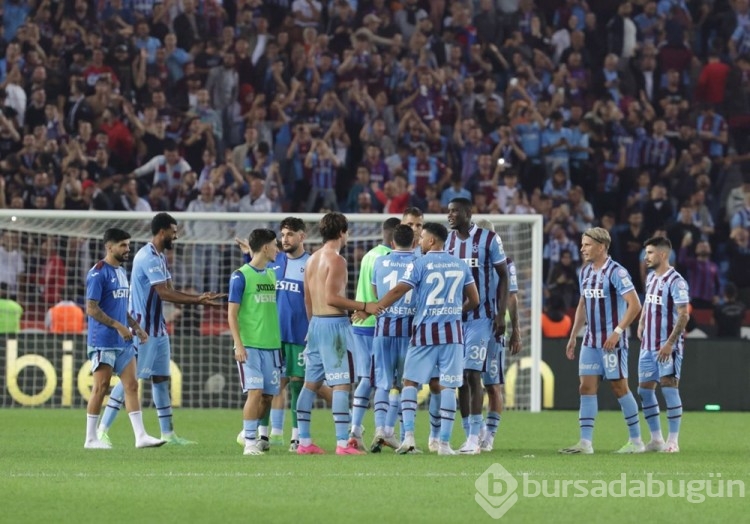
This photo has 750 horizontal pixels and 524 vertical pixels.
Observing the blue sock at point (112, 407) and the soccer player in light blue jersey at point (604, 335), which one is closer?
the soccer player in light blue jersey at point (604, 335)

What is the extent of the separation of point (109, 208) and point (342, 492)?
1331 centimetres

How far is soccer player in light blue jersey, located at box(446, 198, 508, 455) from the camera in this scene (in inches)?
512

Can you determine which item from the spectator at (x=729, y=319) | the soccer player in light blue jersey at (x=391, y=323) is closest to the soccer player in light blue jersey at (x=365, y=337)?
the soccer player in light blue jersey at (x=391, y=323)

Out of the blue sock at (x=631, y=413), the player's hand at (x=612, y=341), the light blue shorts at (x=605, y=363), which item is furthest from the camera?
the blue sock at (x=631, y=413)

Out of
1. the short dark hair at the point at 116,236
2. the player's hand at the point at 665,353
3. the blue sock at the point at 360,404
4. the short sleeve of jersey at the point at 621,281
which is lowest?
the blue sock at the point at 360,404

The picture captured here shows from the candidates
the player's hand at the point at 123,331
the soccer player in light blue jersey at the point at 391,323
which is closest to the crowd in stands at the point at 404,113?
the player's hand at the point at 123,331

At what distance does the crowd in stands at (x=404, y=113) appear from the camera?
22750 mm

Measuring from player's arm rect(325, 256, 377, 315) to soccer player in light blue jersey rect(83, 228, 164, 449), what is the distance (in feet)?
6.87

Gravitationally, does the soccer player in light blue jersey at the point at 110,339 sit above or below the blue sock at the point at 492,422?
above

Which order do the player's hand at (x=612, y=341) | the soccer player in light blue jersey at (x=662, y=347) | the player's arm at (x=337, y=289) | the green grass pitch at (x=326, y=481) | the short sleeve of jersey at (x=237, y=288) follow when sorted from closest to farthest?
the green grass pitch at (x=326, y=481) < the player's arm at (x=337, y=289) < the short sleeve of jersey at (x=237, y=288) < the player's hand at (x=612, y=341) < the soccer player in light blue jersey at (x=662, y=347)

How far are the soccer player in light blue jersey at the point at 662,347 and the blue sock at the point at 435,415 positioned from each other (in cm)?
185

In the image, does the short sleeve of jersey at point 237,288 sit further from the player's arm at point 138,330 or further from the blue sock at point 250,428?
the player's arm at point 138,330

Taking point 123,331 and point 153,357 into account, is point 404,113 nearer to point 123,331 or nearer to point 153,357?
point 153,357

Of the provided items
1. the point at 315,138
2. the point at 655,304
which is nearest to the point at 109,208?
the point at 315,138
